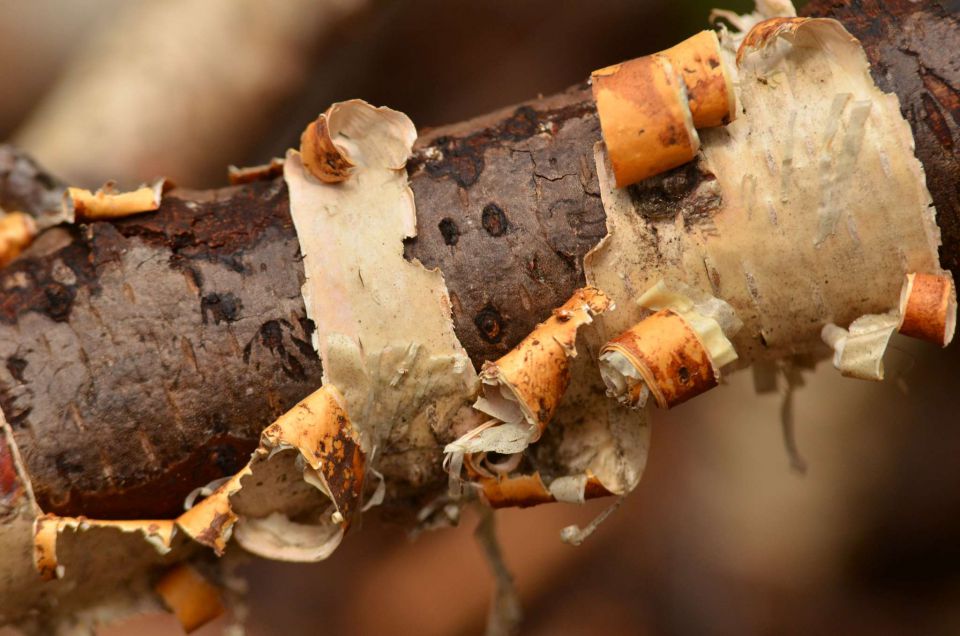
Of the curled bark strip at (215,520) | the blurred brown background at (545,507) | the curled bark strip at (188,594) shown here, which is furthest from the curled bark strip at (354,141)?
the blurred brown background at (545,507)

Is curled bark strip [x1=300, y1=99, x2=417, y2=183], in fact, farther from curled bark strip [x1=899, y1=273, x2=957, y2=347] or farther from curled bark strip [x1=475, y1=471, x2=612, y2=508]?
curled bark strip [x1=899, y1=273, x2=957, y2=347]

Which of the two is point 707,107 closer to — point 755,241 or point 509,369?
point 755,241

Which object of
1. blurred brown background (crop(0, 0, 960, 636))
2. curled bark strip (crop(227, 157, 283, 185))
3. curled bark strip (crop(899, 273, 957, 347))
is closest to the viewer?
curled bark strip (crop(899, 273, 957, 347))

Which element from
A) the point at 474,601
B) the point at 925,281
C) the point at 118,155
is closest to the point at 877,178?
the point at 925,281

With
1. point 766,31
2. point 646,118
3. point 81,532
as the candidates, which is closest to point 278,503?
point 81,532

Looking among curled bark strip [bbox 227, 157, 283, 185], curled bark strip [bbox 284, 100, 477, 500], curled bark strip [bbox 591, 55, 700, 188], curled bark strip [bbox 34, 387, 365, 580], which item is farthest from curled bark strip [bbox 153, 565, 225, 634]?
curled bark strip [bbox 591, 55, 700, 188]

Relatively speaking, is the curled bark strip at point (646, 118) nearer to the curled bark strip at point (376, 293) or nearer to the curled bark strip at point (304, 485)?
the curled bark strip at point (376, 293)
